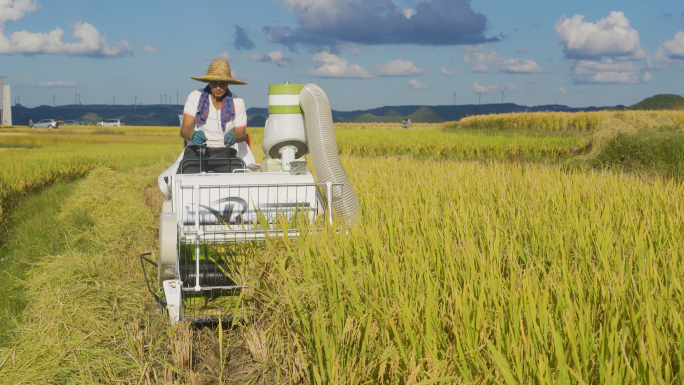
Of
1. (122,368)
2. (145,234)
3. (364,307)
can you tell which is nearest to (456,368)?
(364,307)

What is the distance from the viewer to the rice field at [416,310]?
1.84m

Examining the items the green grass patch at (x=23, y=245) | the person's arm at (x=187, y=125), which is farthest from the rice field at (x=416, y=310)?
the person's arm at (x=187, y=125)

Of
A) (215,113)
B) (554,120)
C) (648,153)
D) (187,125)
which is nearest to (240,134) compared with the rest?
(215,113)

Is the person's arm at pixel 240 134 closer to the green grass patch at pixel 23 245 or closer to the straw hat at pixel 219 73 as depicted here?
the straw hat at pixel 219 73

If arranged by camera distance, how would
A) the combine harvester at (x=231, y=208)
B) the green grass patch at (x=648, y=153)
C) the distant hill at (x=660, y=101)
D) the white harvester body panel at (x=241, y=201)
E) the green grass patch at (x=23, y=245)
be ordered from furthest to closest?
1. the distant hill at (x=660, y=101)
2. the green grass patch at (x=648, y=153)
3. the green grass patch at (x=23, y=245)
4. the white harvester body panel at (x=241, y=201)
5. the combine harvester at (x=231, y=208)

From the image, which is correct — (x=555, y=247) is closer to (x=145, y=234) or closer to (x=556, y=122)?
(x=145, y=234)

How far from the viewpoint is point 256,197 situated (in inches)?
151

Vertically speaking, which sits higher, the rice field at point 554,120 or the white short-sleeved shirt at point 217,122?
the rice field at point 554,120

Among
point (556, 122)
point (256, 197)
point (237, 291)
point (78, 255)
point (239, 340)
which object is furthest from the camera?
point (556, 122)

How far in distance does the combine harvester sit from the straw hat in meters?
0.48

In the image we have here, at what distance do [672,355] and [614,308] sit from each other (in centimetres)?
24

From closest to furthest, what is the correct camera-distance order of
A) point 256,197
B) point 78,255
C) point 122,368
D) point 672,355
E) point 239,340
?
point 672,355 < point 122,368 < point 239,340 < point 256,197 < point 78,255

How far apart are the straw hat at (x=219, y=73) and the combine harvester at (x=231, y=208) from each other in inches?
18.9

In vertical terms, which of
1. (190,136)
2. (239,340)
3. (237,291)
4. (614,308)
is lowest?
(239,340)
